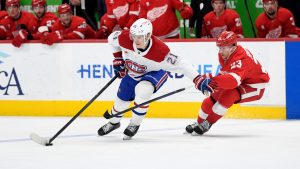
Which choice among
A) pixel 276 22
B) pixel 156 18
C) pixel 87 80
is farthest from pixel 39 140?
pixel 276 22

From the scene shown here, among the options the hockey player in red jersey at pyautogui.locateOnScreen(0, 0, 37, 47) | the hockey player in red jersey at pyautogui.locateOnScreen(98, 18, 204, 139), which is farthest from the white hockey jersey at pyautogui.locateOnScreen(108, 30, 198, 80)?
the hockey player in red jersey at pyautogui.locateOnScreen(0, 0, 37, 47)

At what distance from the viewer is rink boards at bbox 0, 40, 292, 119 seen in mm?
8578

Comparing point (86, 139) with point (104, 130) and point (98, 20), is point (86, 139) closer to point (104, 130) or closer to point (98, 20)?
point (104, 130)

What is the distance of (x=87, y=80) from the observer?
29.6ft

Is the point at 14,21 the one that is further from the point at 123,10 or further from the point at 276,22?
the point at 276,22

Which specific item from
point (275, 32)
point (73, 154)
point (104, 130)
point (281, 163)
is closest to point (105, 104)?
point (104, 130)

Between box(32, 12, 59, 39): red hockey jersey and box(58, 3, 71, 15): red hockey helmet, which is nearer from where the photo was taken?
box(58, 3, 71, 15): red hockey helmet

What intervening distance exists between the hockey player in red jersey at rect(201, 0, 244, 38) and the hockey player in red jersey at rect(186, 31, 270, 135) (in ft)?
5.33

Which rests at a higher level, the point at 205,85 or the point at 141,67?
the point at 141,67

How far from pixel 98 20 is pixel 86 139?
3.17 m

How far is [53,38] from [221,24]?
189 cm

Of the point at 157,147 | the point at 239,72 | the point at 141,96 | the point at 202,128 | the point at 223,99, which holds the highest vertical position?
the point at 239,72

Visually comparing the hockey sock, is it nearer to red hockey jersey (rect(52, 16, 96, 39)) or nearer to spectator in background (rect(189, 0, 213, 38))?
spectator in background (rect(189, 0, 213, 38))

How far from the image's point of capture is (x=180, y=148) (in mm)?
6621
